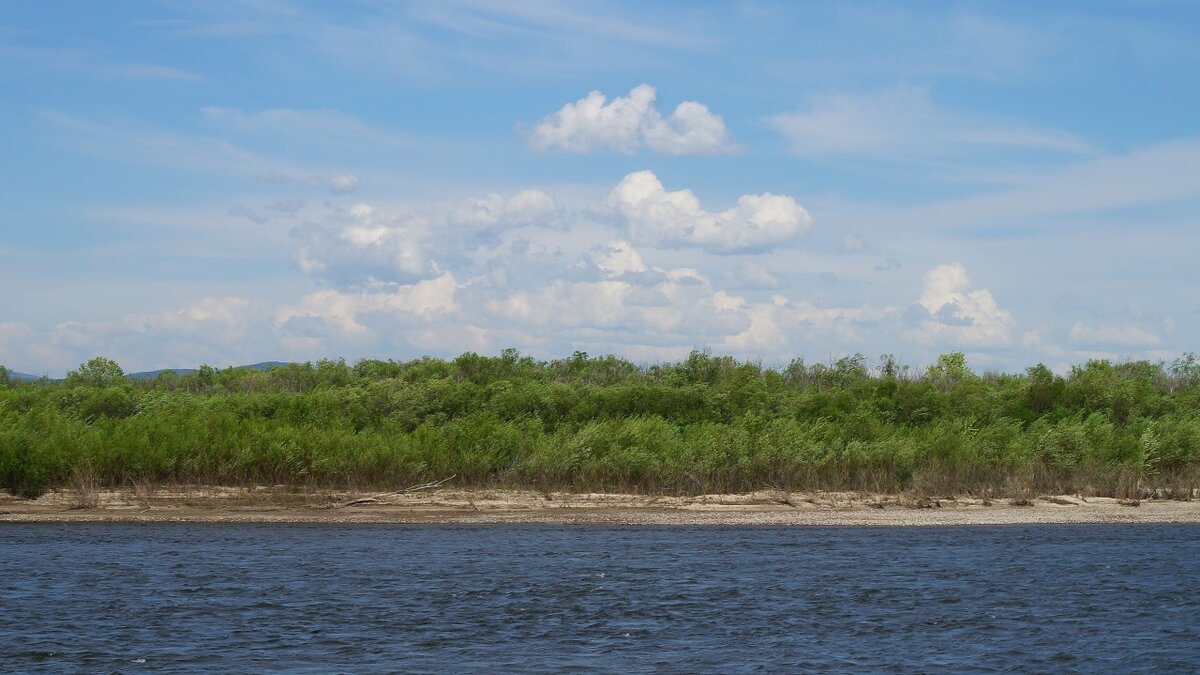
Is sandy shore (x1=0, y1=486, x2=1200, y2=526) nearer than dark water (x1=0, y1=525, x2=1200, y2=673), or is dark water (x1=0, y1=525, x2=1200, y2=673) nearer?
dark water (x1=0, y1=525, x2=1200, y2=673)

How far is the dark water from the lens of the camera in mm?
24078

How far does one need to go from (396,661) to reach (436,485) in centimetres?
2741

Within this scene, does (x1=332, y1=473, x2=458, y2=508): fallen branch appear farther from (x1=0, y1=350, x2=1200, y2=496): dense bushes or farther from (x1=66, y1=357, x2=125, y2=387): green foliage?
(x1=66, y1=357, x2=125, y2=387): green foliage

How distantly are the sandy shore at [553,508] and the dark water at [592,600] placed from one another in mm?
2271

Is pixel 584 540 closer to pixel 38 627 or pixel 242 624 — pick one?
pixel 242 624

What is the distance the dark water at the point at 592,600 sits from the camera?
2408cm

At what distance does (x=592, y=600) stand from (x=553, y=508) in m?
18.8

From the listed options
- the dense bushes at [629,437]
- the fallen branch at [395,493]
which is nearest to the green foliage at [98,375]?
the dense bushes at [629,437]

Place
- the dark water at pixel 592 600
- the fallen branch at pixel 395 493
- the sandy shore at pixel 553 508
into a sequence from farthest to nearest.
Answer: the fallen branch at pixel 395 493 < the sandy shore at pixel 553 508 < the dark water at pixel 592 600

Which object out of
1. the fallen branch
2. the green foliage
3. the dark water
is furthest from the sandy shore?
the green foliage

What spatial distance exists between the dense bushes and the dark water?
4901 millimetres

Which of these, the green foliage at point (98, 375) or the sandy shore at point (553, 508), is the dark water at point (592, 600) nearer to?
the sandy shore at point (553, 508)

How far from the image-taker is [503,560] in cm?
3753

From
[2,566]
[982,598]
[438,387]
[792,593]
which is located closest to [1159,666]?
[982,598]
